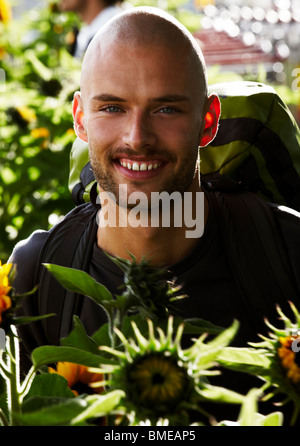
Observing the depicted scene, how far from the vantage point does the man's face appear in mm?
1104

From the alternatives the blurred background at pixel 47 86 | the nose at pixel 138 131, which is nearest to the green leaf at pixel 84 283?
the nose at pixel 138 131

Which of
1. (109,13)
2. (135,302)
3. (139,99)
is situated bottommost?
(135,302)

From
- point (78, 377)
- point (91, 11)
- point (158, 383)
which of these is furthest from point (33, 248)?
point (91, 11)

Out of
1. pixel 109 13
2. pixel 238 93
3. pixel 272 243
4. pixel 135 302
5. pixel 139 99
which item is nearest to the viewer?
pixel 135 302

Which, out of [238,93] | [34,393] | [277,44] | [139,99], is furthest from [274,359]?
[277,44]

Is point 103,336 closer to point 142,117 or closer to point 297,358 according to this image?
point 297,358

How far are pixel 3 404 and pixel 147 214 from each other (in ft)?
1.80

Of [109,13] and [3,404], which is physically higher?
[109,13]

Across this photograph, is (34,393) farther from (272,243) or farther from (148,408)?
(272,243)

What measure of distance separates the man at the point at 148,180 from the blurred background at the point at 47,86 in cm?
83

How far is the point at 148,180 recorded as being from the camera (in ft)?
3.81

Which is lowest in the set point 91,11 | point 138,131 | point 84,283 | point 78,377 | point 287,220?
point 78,377

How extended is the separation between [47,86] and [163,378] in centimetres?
229

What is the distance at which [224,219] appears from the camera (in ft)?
4.29
